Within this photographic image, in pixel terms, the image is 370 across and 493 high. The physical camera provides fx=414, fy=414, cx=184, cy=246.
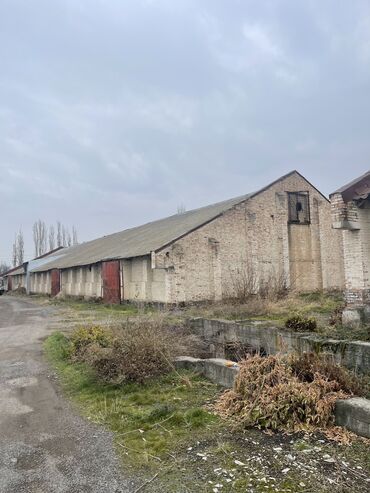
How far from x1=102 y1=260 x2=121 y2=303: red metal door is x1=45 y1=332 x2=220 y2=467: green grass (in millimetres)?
14671

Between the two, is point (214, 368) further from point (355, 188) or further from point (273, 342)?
point (355, 188)

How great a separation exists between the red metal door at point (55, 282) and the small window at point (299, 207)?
20160 mm

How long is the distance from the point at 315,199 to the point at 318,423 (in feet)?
71.4

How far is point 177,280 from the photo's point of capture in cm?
1933

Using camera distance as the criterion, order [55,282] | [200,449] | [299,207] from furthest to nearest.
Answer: [55,282]
[299,207]
[200,449]

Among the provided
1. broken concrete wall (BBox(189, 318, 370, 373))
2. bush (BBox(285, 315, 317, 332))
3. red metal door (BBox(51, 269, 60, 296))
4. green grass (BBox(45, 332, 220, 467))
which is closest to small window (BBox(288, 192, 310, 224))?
broken concrete wall (BBox(189, 318, 370, 373))

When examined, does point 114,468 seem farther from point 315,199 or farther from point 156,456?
point 315,199

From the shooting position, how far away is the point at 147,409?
18.7ft

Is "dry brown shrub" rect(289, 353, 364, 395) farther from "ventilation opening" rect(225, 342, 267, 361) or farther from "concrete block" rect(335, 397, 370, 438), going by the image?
"ventilation opening" rect(225, 342, 267, 361)

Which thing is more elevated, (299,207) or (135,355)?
(299,207)

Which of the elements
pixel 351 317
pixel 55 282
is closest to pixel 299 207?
pixel 351 317

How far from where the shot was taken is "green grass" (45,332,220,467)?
458 centimetres

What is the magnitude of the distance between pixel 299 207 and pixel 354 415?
68.4 ft

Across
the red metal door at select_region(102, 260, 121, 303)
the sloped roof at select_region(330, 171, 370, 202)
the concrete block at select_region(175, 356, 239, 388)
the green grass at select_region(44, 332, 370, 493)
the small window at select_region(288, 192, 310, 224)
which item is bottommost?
the green grass at select_region(44, 332, 370, 493)
